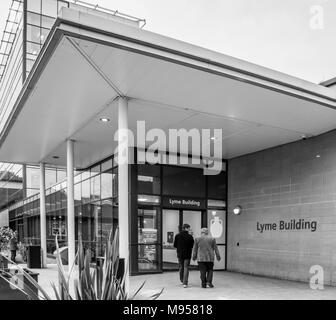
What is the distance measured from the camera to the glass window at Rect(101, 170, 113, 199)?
42.2 ft

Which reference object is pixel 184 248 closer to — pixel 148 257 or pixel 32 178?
pixel 148 257

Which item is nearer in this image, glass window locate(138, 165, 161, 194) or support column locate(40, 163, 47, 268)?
glass window locate(138, 165, 161, 194)

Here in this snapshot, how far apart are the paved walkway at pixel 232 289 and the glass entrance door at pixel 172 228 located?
0.70 meters

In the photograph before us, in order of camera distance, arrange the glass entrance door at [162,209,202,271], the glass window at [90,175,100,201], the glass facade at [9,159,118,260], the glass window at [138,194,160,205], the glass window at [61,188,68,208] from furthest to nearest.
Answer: the glass window at [61,188,68,208], the glass window at [90,175,100,201], the glass facade at [9,159,118,260], the glass entrance door at [162,209,202,271], the glass window at [138,194,160,205]

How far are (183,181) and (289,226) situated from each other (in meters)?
3.65

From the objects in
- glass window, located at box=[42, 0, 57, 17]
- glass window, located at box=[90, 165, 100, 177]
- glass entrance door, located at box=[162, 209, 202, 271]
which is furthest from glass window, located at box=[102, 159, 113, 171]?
glass window, located at box=[42, 0, 57, 17]

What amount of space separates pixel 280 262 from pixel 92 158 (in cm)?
720

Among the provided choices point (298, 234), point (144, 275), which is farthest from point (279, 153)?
point (144, 275)

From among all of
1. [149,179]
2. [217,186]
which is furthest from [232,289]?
[217,186]

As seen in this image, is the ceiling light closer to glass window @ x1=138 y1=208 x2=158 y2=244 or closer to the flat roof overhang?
the flat roof overhang

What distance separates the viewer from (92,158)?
13609 millimetres

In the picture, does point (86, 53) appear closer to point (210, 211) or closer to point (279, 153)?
point (279, 153)

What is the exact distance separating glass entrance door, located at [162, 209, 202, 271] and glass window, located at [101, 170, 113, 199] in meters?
2.08

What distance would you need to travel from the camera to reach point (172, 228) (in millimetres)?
12266
